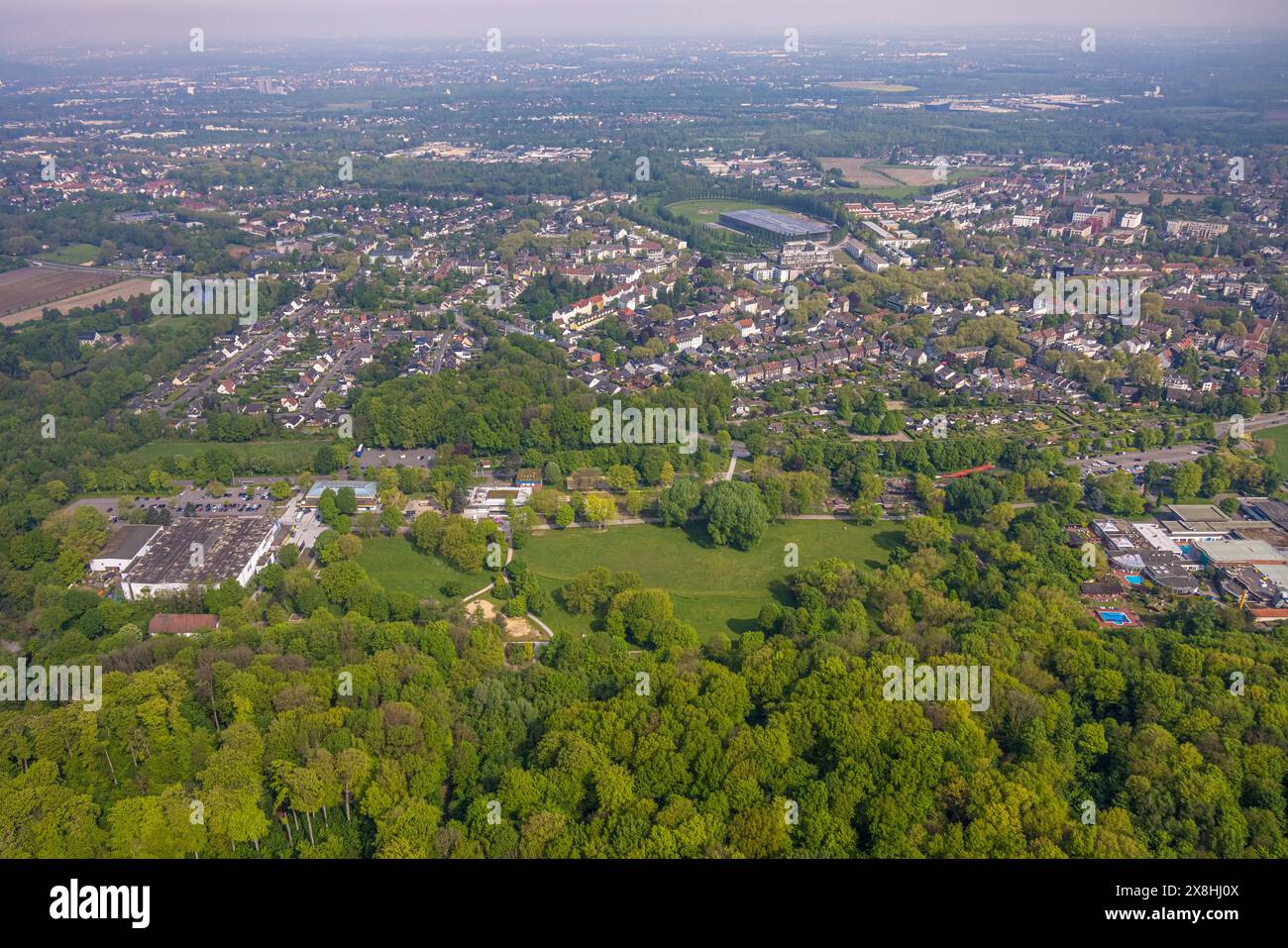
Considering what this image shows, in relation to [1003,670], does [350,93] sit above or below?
above

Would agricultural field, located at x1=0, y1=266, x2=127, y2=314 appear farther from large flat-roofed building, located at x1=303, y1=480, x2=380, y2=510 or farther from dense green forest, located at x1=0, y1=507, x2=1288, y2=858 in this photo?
dense green forest, located at x1=0, y1=507, x2=1288, y2=858

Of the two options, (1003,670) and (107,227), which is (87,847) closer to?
(1003,670)

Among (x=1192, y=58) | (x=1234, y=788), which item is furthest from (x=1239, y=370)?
(x=1192, y=58)

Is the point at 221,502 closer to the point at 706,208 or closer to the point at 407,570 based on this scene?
the point at 407,570

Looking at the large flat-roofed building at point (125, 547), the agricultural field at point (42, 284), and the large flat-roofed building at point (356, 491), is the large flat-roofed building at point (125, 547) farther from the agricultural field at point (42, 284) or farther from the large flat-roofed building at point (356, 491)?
the agricultural field at point (42, 284)

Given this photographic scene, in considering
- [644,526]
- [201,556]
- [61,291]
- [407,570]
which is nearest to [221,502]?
[201,556]

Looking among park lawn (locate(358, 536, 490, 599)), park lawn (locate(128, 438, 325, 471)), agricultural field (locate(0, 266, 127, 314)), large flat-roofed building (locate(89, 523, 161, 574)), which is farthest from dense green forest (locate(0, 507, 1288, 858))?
agricultural field (locate(0, 266, 127, 314))
